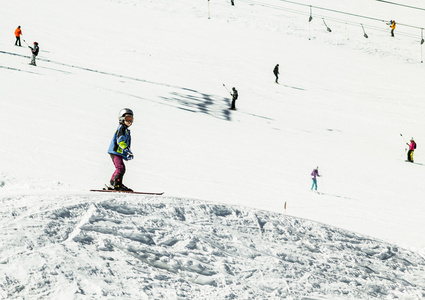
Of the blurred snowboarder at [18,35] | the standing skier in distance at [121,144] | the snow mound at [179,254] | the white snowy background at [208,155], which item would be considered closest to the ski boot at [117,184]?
the standing skier in distance at [121,144]

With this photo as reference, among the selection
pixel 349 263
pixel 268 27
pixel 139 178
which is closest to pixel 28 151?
pixel 139 178

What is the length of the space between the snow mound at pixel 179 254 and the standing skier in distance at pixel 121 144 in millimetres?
1134

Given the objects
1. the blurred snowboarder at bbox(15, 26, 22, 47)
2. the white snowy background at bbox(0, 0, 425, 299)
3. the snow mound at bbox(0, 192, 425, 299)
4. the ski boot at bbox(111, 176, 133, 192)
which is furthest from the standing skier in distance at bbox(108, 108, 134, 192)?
the blurred snowboarder at bbox(15, 26, 22, 47)

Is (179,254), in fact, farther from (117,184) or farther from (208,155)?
(208,155)

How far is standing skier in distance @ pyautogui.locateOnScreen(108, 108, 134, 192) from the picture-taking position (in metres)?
9.02

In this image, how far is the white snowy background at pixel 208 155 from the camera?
643 centimetres

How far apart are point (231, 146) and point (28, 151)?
801cm

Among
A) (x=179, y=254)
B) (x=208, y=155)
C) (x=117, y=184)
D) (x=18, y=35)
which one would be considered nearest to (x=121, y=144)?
(x=117, y=184)

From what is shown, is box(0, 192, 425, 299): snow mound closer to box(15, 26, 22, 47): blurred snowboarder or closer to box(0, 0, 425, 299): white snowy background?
box(0, 0, 425, 299): white snowy background

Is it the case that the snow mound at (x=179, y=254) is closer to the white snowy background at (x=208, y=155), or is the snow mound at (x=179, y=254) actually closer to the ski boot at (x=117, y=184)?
the white snowy background at (x=208, y=155)

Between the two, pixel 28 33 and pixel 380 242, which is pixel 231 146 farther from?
pixel 28 33

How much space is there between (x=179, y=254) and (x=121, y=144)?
287 cm

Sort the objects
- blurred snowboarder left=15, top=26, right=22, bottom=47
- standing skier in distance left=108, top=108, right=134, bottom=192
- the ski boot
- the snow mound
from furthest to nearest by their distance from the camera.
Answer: blurred snowboarder left=15, top=26, right=22, bottom=47, the ski boot, standing skier in distance left=108, top=108, right=134, bottom=192, the snow mound

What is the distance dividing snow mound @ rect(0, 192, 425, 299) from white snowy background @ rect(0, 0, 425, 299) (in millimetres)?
26
